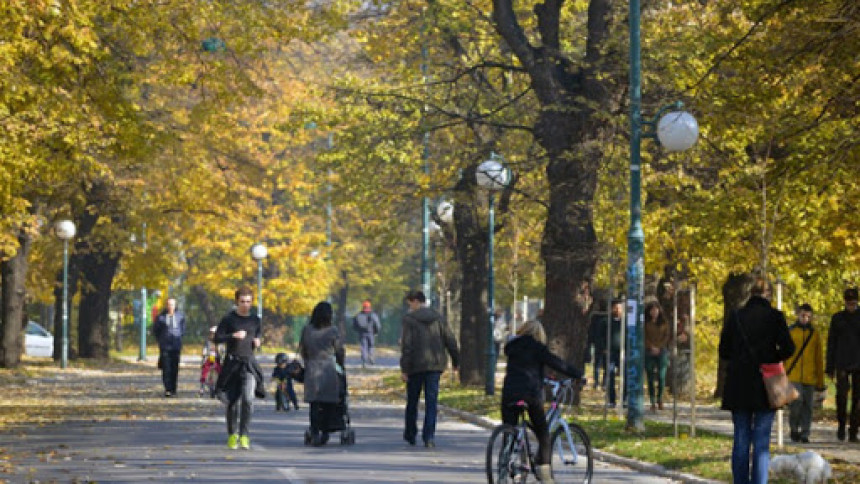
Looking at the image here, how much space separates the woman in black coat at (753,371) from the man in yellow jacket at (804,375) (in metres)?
6.88

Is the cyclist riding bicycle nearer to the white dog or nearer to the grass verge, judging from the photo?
the white dog

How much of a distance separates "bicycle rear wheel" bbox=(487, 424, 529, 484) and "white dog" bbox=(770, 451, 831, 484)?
8.67ft

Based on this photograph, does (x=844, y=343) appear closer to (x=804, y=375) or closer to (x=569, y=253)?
(x=804, y=375)

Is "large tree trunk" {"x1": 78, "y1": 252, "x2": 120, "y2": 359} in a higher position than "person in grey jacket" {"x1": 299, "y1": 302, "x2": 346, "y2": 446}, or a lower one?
higher

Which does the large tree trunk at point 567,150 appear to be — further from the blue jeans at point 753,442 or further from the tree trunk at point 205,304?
A: the tree trunk at point 205,304

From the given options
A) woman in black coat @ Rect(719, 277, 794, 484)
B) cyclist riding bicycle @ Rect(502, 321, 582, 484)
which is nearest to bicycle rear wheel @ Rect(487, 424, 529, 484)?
cyclist riding bicycle @ Rect(502, 321, 582, 484)

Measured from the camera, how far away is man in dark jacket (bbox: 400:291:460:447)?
19531 mm

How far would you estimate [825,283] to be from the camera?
29594mm

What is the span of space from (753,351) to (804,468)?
185 cm

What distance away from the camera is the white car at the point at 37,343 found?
56.9 metres

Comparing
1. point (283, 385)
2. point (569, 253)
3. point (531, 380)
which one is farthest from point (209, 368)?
point (531, 380)

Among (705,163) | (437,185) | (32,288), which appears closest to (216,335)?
(705,163)

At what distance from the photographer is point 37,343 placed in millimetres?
57344

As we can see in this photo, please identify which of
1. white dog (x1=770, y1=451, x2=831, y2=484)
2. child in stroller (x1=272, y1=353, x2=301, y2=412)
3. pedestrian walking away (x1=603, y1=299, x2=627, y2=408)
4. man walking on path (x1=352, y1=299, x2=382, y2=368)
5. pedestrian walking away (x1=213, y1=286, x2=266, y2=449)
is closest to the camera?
white dog (x1=770, y1=451, x2=831, y2=484)
